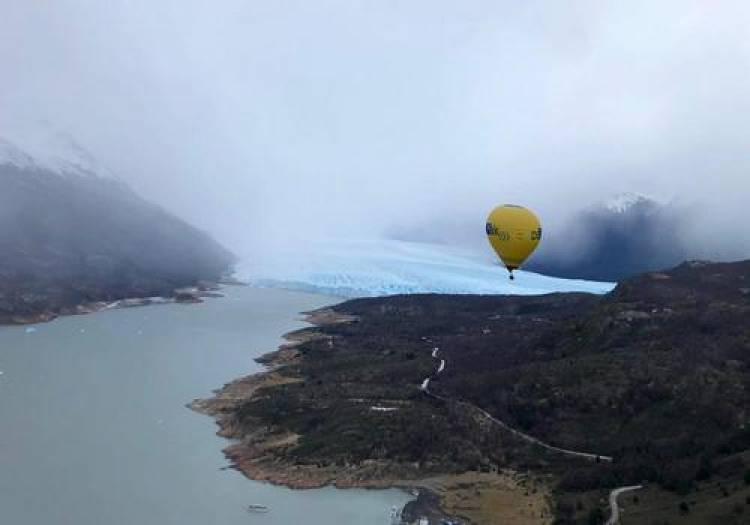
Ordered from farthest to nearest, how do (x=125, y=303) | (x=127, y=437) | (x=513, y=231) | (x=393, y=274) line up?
1. (x=393, y=274)
2. (x=125, y=303)
3. (x=127, y=437)
4. (x=513, y=231)

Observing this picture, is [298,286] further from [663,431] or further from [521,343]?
[663,431]

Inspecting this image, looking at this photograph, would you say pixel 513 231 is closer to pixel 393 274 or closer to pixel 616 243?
pixel 393 274

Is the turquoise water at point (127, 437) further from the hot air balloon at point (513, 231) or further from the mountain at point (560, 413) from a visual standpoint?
the hot air balloon at point (513, 231)

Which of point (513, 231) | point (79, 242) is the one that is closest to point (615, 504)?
point (513, 231)

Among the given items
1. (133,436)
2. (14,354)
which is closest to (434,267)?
(14,354)

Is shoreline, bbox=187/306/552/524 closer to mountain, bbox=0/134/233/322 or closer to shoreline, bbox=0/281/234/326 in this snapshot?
shoreline, bbox=0/281/234/326

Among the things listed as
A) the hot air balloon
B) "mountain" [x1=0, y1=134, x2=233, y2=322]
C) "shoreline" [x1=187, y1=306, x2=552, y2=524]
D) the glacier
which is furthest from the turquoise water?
the glacier
